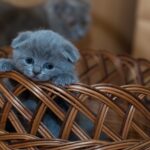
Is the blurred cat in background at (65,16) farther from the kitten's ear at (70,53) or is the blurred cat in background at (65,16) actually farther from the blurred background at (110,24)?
the kitten's ear at (70,53)

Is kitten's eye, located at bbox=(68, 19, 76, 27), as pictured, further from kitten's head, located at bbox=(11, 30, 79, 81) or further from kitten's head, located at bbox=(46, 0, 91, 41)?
kitten's head, located at bbox=(11, 30, 79, 81)

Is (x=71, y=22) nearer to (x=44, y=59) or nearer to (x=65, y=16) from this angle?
(x=65, y=16)

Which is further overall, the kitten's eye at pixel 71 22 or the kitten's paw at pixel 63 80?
the kitten's eye at pixel 71 22

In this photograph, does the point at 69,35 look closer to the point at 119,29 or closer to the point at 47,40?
the point at 119,29

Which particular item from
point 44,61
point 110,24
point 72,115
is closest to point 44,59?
point 44,61

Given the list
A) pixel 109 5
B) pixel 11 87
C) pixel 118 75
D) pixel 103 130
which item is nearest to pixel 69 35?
pixel 109 5

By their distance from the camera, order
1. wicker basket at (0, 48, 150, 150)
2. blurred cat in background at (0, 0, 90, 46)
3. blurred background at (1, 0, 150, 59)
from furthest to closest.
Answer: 1. blurred background at (1, 0, 150, 59)
2. blurred cat in background at (0, 0, 90, 46)
3. wicker basket at (0, 48, 150, 150)

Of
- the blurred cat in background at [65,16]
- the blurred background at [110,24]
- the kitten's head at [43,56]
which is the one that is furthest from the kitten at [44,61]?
the blurred background at [110,24]

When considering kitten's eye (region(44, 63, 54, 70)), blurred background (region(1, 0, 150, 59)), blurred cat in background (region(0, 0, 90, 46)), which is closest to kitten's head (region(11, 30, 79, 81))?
kitten's eye (region(44, 63, 54, 70))

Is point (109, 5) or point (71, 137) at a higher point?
point (109, 5)
